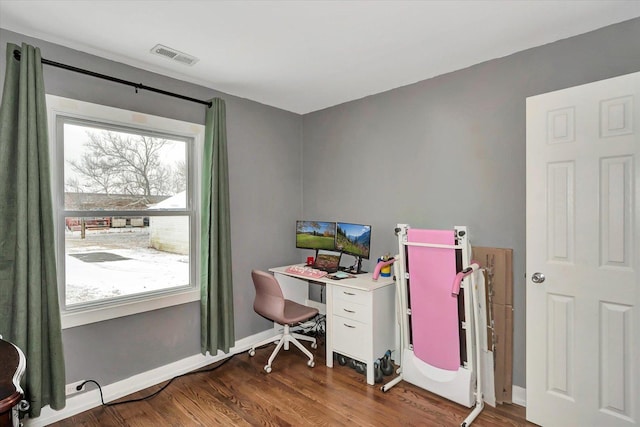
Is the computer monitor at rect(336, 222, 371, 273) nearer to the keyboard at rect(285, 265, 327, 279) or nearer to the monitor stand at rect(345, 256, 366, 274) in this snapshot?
the monitor stand at rect(345, 256, 366, 274)

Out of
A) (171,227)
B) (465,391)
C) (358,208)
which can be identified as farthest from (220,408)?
(358,208)

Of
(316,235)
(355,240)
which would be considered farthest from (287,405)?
(316,235)

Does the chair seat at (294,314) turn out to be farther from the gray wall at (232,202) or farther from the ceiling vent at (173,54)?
the ceiling vent at (173,54)


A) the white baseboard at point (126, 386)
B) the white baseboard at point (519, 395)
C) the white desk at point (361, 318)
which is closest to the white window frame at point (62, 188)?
the white baseboard at point (126, 386)

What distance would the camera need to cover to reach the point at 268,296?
302cm

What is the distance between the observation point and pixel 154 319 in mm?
2793

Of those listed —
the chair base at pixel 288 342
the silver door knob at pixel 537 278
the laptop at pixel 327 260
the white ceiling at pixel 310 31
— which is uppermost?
the white ceiling at pixel 310 31

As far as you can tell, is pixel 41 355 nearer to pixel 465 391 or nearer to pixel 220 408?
pixel 220 408

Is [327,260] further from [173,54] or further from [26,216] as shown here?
[26,216]

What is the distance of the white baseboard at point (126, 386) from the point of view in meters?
2.24

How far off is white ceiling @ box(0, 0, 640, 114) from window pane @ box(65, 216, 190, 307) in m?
1.23

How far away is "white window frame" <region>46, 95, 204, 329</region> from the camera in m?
2.30

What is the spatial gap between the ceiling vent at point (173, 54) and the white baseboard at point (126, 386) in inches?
95.1

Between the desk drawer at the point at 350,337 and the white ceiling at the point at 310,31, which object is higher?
Answer: the white ceiling at the point at 310,31
